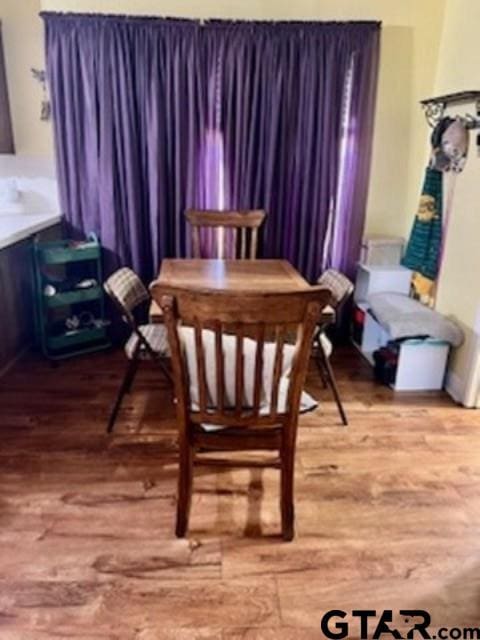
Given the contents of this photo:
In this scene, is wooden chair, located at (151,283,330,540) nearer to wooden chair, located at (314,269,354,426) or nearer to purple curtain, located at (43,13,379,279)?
wooden chair, located at (314,269,354,426)

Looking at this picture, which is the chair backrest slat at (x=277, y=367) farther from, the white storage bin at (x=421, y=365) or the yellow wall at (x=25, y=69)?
the yellow wall at (x=25, y=69)

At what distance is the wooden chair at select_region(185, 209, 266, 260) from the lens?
3.03m

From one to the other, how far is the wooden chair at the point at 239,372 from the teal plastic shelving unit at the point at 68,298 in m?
1.77

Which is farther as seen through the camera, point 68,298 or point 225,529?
point 68,298

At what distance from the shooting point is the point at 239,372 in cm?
150

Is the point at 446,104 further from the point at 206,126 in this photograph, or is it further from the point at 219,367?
the point at 219,367

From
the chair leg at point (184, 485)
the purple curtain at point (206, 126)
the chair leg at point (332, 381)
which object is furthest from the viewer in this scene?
the purple curtain at point (206, 126)

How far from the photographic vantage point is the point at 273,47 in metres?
2.97

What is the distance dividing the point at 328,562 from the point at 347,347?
209cm

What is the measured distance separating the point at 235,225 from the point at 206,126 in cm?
69

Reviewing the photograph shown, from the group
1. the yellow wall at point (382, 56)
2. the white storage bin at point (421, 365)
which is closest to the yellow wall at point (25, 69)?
the yellow wall at point (382, 56)

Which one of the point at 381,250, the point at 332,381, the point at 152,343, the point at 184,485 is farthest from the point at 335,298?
the point at 381,250

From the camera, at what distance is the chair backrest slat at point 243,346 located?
1378 millimetres

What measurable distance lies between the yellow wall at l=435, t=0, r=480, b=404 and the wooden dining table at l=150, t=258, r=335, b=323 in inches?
39.6
